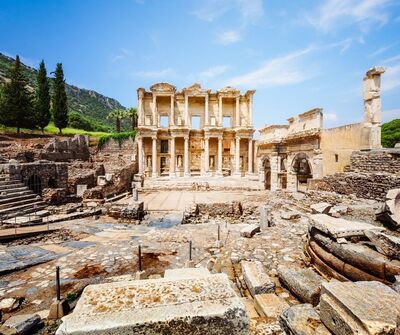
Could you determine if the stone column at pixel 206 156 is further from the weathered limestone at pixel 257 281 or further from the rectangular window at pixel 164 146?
the weathered limestone at pixel 257 281

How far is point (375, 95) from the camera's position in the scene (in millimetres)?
11469

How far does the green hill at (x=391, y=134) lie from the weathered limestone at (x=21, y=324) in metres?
46.7

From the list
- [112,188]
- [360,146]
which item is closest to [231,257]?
[360,146]

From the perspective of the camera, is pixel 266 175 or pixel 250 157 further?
pixel 250 157

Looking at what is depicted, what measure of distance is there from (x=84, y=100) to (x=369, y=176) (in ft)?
369

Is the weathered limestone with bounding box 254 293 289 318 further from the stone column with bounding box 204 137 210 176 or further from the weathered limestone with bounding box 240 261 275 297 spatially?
the stone column with bounding box 204 137 210 176

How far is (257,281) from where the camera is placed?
4.28m

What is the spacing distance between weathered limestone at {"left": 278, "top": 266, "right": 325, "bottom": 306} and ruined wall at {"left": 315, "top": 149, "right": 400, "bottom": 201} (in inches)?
283

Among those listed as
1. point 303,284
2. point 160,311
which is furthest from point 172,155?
point 160,311

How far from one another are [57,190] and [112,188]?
4777mm

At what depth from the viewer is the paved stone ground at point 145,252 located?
5.39 m

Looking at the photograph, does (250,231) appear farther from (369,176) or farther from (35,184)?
(35,184)

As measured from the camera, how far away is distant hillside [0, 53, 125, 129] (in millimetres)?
78562

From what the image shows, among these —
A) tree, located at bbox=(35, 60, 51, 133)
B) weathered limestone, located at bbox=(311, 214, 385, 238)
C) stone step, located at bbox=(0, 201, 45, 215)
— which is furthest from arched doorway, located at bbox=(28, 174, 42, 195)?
tree, located at bbox=(35, 60, 51, 133)
